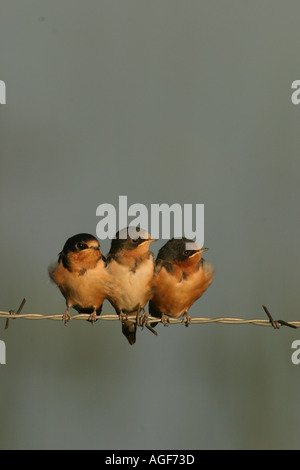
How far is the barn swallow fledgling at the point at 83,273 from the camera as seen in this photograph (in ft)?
20.6

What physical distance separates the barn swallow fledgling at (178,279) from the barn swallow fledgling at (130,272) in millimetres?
103

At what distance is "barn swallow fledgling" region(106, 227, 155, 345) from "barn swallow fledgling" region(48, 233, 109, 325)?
75mm

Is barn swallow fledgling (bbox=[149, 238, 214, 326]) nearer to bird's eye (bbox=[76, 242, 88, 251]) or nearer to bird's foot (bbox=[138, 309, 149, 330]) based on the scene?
bird's foot (bbox=[138, 309, 149, 330])

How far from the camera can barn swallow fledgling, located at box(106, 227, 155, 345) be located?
20.6ft

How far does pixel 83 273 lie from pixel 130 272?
31 centimetres

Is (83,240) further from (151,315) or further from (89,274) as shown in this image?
(151,315)

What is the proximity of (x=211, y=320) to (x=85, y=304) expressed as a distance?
1025mm

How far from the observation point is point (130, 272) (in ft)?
20.6

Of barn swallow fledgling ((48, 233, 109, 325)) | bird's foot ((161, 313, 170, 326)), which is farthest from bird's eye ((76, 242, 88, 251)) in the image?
bird's foot ((161, 313, 170, 326))

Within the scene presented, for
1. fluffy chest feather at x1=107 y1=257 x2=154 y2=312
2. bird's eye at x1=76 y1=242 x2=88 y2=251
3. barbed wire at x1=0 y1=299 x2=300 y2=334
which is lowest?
barbed wire at x1=0 y1=299 x2=300 y2=334

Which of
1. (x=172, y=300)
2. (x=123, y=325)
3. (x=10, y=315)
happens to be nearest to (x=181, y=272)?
(x=172, y=300)

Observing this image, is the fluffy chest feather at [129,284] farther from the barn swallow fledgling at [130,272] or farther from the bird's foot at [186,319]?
the bird's foot at [186,319]

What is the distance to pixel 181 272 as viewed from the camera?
6.52 meters

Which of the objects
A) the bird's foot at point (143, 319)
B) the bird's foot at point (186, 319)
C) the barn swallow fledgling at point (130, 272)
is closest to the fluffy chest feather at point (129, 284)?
the barn swallow fledgling at point (130, 272)
